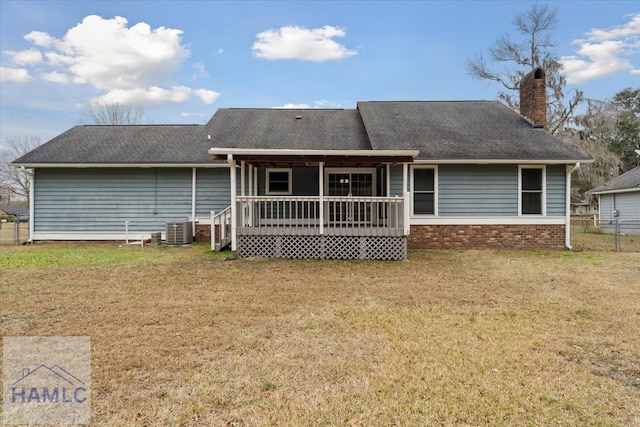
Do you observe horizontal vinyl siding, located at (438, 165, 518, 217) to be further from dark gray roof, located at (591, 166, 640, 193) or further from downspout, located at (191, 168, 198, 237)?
dark gray roof, located at (591, 166, 640, 193)

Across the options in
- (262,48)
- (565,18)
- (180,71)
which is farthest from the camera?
(180,71)

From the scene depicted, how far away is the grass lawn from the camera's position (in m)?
2.51

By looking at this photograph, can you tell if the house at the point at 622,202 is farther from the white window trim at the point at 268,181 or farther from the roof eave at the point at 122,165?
the roof eave at the point at 122,165

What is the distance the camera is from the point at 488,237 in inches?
442

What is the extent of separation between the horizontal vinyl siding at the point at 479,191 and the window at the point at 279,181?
481 centimetres

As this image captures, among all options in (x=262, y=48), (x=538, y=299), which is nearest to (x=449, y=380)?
(x=538, y=299)

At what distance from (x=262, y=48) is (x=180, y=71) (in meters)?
7.49

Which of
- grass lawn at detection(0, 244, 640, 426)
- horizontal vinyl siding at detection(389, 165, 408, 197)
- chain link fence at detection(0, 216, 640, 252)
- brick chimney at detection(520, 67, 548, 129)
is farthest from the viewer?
brick chimney at detection(520, 67, 548, 129)

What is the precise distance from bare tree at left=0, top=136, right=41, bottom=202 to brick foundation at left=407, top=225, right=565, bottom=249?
4171 centimetres

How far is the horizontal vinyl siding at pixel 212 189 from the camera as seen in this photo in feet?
39.7

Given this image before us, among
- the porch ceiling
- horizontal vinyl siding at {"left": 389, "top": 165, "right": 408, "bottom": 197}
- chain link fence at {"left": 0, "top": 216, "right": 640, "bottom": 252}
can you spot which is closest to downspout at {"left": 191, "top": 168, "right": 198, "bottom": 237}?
the porch ceiling

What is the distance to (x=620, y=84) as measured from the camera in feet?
114

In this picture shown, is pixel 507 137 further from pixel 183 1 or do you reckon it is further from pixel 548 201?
pixel 183 1

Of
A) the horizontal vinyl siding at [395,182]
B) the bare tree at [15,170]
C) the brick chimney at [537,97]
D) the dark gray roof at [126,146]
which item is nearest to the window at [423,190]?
the horizontal vinyl siding at [395,182]
